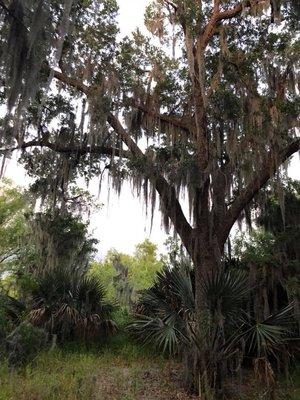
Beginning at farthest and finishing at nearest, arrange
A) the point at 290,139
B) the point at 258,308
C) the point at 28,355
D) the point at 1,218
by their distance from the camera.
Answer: the point at 1,218, the point at 290,139, the point at 258,308, the point at 28,355

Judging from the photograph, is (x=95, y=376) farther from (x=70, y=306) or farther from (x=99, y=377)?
(x=70, y=306)

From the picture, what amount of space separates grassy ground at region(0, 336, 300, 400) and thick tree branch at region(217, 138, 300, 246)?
10.8 ft

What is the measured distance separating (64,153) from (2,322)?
16.2 feet

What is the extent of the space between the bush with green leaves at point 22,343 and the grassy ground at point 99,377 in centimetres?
19

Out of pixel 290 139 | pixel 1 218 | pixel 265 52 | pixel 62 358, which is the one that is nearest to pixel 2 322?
pixel 62 358

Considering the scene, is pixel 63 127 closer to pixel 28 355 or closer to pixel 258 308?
pixel 28 355

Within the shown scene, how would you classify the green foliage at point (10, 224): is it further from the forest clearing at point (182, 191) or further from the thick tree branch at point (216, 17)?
the thick tree branch at point (216, 17)

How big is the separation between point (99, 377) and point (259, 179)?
5508 millimetres

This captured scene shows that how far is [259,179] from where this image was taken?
10.1 metres

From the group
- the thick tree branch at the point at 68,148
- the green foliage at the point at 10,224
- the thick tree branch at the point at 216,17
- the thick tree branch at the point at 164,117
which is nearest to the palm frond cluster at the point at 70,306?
the thick tree branch at the point at 68,148

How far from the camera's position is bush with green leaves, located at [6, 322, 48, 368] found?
315 inches

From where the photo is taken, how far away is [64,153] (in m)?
11.8

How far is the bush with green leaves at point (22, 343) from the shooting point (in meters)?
8.01

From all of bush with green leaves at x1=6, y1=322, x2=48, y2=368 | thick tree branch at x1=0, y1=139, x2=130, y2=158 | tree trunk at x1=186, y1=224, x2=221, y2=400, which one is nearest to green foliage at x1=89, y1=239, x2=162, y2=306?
thick tree branch at x1=0, y1=139, x2=130, y2=158
